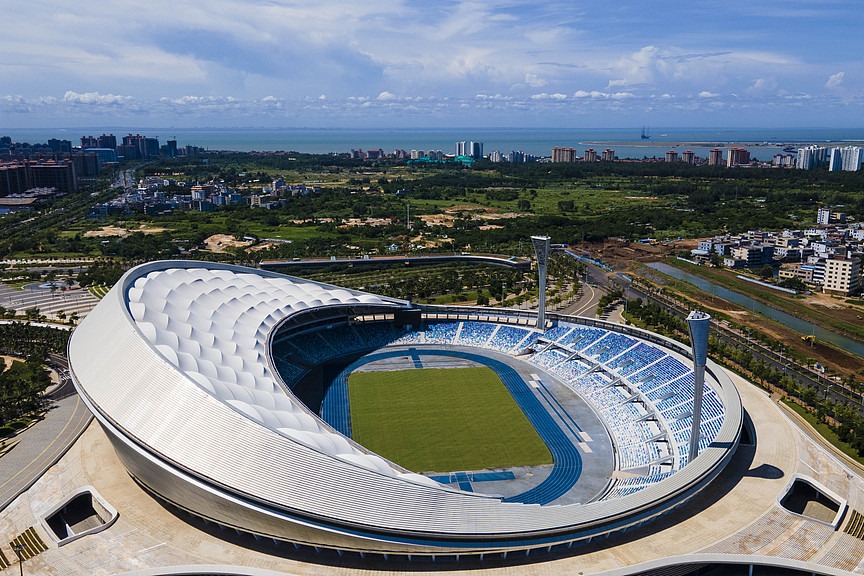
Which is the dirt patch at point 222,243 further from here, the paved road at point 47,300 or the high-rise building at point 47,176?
the high-rise building at point 47,176

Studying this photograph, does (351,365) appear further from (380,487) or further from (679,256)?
(679,256)

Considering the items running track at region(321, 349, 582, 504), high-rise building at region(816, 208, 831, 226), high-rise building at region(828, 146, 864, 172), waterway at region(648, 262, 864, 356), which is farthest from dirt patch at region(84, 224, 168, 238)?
high-rise building at region(828, 146, 864, 172)

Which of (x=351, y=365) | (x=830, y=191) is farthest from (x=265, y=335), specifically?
(x=830, y=191)

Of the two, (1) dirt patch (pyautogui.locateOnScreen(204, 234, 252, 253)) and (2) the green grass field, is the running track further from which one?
(1) dirt patch (pyautogui.locateOnScreen(204, 234, 252, 253))

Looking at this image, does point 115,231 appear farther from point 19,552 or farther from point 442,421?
point 19,552

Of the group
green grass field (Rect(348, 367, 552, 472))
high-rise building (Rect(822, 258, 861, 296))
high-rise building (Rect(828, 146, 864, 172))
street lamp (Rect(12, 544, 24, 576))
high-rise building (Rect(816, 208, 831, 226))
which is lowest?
green grass field (Rect(348, 367, 552, 472))

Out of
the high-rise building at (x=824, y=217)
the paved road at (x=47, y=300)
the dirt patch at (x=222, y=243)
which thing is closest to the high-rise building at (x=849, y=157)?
the high-rise building at (x=824, y=217)
